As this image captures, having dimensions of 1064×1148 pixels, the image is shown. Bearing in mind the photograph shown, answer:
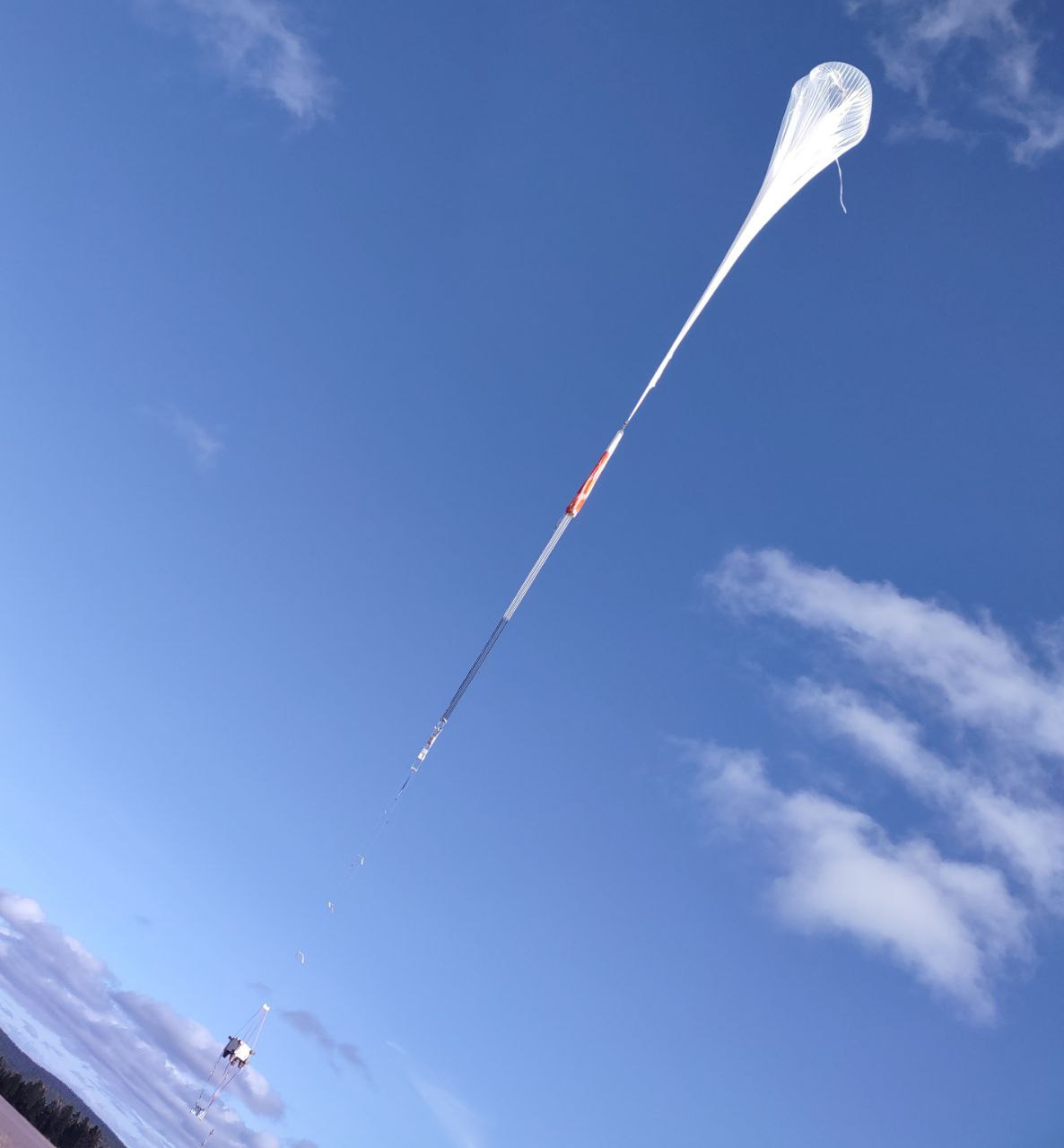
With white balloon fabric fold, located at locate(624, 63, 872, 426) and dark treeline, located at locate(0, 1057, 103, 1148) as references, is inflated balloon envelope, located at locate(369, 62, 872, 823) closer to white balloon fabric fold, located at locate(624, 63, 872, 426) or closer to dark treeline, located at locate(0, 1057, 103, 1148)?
white balloon fabric fold, located at locate(624, 63, 872, 426)

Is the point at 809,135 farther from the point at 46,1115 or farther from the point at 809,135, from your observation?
the point at 46,1115

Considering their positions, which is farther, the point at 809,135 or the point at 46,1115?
the point at 46,1115

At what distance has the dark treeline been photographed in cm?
13938

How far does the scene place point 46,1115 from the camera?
14088cm

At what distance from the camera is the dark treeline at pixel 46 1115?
139 m

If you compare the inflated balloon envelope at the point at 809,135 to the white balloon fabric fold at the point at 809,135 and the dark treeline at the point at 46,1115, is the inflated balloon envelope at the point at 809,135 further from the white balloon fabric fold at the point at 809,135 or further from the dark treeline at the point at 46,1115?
the dark treeline at the point at 46,1115

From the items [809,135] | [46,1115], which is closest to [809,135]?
[809,135]

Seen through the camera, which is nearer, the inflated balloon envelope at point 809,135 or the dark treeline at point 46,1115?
the inflated balloon envelope at point 809,135

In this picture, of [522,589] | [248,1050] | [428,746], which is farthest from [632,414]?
[248,1050]

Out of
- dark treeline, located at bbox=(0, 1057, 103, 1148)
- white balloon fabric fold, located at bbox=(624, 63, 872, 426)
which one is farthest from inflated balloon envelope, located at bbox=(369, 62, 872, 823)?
dark treeline, located at bbox=(0, 1057, 103, 1148)

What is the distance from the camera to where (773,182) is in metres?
41.7

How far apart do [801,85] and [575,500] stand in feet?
67.7

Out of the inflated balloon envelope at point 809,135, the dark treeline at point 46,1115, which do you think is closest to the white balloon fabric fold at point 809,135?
the inflated balloon envelope at point 809,135

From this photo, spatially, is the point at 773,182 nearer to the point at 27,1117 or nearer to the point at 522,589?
the point at 522,589
